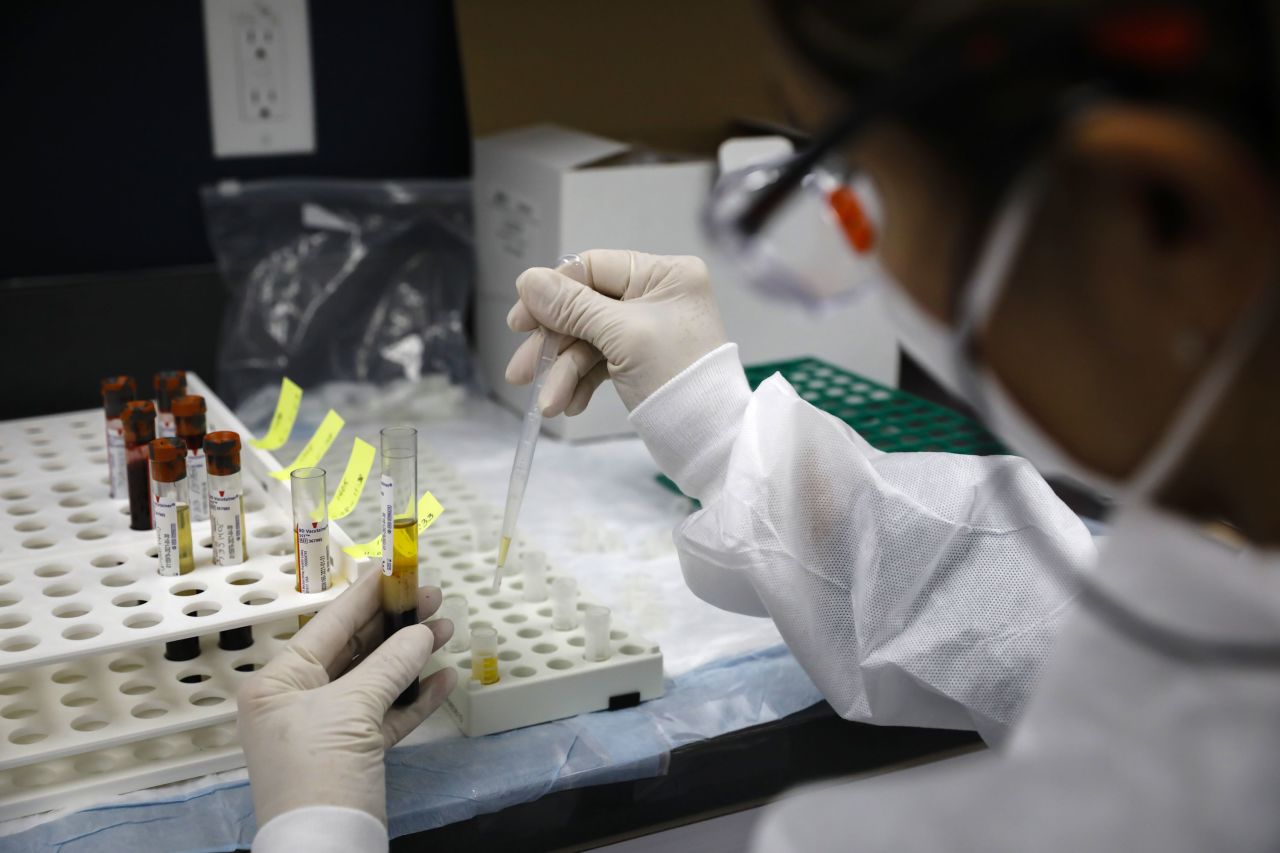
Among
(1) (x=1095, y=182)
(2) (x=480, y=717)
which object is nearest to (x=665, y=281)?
(2) (x=480, y=717)

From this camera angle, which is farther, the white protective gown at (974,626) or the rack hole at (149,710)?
the rack hole at (149,710)

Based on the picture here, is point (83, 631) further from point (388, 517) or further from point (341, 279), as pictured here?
point (341, 279)

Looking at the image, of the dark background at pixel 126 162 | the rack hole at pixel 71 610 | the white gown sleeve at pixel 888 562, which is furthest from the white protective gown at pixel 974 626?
the dark background at pixel 126 162

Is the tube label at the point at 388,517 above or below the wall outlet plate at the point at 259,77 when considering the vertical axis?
below

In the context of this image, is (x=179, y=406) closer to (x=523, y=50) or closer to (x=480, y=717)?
(x=480, y=717)

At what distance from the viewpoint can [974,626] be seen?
1.07 meters

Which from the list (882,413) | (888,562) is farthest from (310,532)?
(882,413)

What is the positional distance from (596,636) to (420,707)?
0.65 feet

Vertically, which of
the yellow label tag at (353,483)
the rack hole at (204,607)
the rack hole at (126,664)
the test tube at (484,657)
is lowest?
the rack hole at (126,664)

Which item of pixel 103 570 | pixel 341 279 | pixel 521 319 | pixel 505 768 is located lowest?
pixel 505 768

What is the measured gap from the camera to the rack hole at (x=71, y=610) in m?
1.09

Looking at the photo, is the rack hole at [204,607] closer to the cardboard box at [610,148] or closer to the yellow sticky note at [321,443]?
the yellow sticky note at [321,443]

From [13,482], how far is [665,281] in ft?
2.61

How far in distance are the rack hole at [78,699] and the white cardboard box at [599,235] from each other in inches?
33.5
